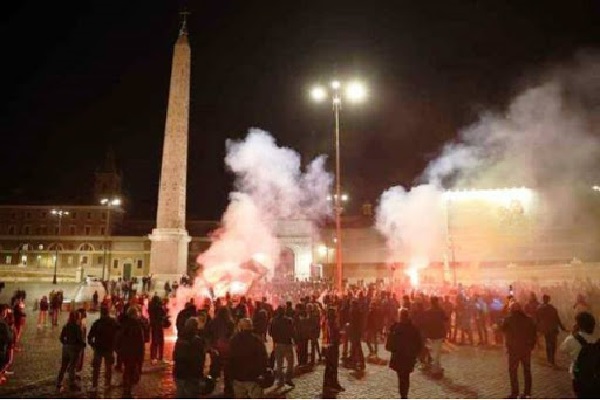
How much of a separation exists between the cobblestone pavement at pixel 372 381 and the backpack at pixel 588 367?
361 cm

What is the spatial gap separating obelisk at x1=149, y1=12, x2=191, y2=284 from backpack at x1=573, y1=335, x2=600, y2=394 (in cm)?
2750

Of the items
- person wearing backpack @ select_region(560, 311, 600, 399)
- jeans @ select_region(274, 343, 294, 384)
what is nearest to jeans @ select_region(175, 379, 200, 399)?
jeans @ select_region(274, 343, 294, 384)

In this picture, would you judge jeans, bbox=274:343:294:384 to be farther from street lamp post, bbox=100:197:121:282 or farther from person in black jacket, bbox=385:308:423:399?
street lamp post, bbox=100:197:121:282

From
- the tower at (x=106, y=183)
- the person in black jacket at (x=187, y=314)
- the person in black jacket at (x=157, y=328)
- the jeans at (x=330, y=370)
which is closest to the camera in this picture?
the jeans at (x=330, y=370)

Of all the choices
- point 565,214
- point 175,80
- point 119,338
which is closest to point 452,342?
point 119,338

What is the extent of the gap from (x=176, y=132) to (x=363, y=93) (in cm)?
1839

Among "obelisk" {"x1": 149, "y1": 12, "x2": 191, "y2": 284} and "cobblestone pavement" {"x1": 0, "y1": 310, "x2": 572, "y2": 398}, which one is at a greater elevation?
"obelisk" {"x1": 149, "y1": 12, "x2": 191, "y2": 284}

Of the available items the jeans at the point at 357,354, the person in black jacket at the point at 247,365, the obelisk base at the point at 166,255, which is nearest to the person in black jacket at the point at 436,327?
the jeans at the point at 357,354

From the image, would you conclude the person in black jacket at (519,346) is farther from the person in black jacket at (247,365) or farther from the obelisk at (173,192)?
the obelisk at (173,192)

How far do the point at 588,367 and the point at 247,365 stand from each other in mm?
3737

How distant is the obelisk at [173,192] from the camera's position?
30.9 metres

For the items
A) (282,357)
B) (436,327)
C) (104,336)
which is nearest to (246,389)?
(282,357)

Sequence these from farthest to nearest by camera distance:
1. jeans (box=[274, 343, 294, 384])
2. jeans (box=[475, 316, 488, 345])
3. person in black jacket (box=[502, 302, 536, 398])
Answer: jeans (box=[475, 316, 488, 345]) → jeans (box=[274, 343, 294, 384]) → person in black jacket (box=[502, 302, 536, 398])

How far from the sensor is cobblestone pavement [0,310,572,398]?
8.70m
